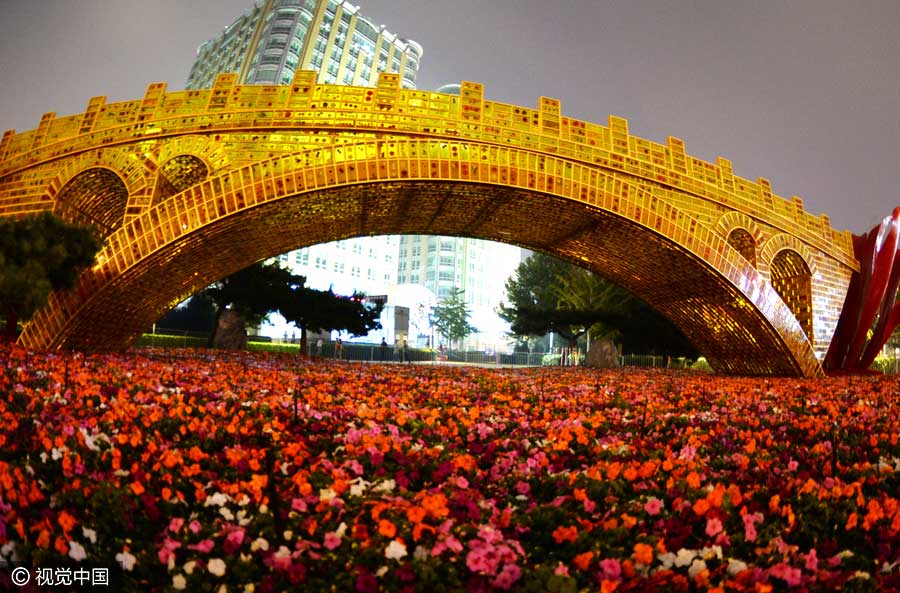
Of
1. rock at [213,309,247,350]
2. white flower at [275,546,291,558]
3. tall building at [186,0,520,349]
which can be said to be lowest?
white flower at [275,546,291,558]

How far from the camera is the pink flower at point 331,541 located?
2424 mm

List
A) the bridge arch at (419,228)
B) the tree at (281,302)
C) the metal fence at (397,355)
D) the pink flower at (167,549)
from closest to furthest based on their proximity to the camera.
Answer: the pink flower at (167,549) → the bridge arch at (419,228) → the tree at (281,302) → the metal fence at (397,355)

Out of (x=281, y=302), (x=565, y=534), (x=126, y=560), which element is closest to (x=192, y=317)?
(x=281, y=302)

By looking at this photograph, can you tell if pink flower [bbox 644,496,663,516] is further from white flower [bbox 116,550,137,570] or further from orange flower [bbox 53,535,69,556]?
orange flower [bbox 53,535,69,556]

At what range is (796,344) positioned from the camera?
14.6 m

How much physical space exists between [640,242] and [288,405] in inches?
398

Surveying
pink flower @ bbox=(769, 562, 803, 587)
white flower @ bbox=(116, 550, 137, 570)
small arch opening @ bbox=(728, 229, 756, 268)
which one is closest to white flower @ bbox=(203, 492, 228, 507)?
white flower @ bbox=(116, 550, 137, 570)

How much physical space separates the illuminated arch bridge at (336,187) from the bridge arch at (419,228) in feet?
0.15

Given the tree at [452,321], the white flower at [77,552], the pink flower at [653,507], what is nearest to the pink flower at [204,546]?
the white flower at [77,552]

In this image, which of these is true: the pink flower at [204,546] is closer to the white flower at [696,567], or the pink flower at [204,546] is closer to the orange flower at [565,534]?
the orange flower at [565,534]

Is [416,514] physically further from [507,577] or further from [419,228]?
[419,228]

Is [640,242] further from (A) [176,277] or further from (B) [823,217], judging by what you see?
(A) [176,277]

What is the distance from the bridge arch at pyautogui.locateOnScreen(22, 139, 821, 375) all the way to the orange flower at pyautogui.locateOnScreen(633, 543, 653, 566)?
9329 millimetres

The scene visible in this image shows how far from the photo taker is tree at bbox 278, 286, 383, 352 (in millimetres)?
23031
